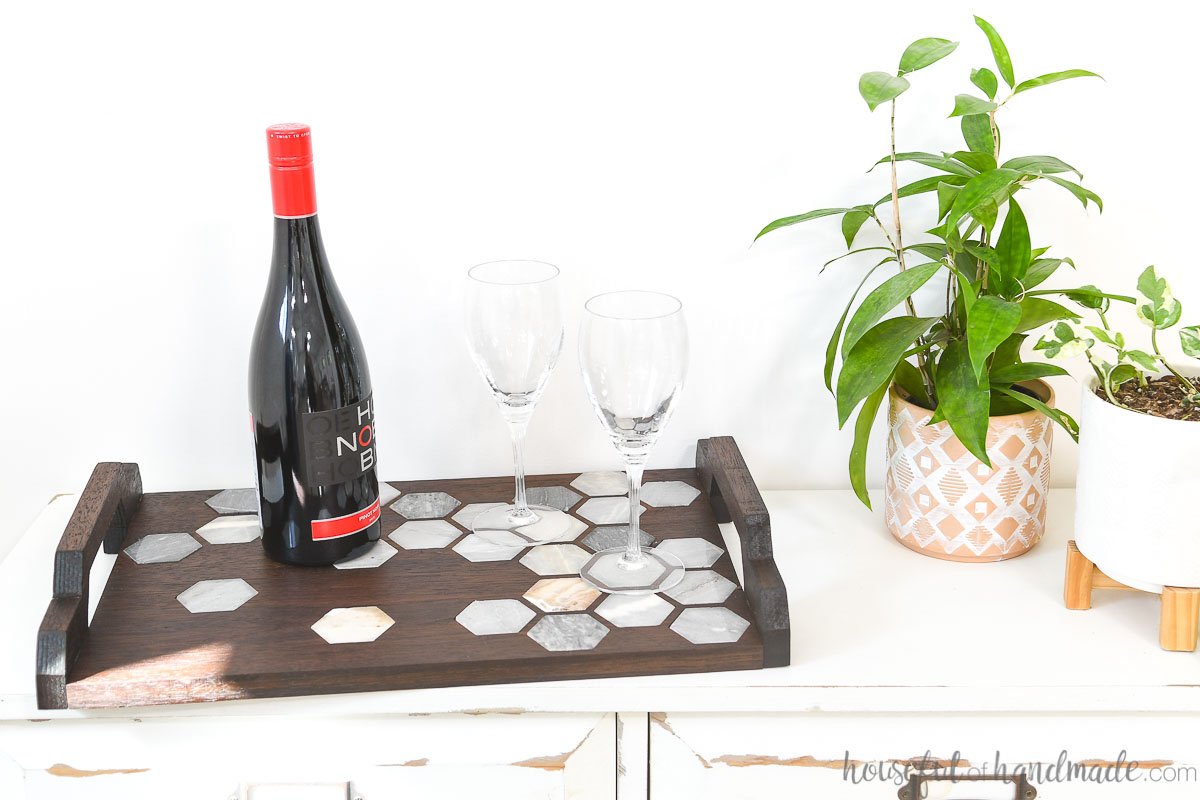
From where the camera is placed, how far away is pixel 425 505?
1.01 metres

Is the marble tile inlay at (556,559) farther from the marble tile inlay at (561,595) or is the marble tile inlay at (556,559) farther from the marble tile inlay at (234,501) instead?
the marble tile inlay at (234,501)

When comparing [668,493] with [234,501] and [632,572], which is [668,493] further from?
[234,501]

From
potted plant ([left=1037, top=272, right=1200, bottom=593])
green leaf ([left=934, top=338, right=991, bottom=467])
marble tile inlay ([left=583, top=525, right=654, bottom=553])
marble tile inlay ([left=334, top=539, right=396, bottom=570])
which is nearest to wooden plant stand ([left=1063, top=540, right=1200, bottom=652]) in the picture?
potted plant ([left=1037, top=272, right=1200, bottom=593])

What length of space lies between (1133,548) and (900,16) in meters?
0.49

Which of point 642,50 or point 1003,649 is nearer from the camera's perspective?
point 1003,649

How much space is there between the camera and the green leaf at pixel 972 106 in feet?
2.70

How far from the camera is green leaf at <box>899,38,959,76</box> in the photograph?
84 cm

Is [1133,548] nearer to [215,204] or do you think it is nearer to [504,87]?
[504,87]

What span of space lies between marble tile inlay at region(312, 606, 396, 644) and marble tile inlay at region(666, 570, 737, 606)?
22 cm

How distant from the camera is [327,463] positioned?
87cm

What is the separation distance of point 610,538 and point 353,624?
238 mm

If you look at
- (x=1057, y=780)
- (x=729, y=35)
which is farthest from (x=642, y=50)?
(x=1057, y=780)

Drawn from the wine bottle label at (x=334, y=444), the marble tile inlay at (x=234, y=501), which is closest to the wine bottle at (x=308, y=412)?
the wine bottle label at (x=334, y=444)

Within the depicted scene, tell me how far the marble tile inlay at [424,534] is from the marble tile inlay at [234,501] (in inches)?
5.8
